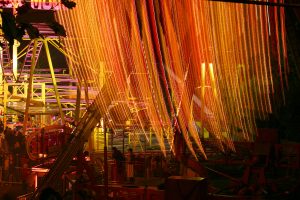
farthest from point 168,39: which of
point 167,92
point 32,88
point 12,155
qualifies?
point 32,88

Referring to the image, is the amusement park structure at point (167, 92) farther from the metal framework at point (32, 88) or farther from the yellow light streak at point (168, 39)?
the metal framework at point (32, 88)

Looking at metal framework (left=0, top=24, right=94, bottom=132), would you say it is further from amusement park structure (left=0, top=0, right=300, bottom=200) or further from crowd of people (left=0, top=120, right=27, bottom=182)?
crowd of people (left=0, top=120, right=27, bottom=182)

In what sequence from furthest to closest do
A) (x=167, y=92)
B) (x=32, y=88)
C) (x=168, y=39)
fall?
(x=32, y=88) < (x=168, y=39) < (x=167, y=92)

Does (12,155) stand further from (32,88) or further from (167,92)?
(32,88)

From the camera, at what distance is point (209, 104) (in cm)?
1752

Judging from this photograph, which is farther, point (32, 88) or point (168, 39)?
point (32, 88)

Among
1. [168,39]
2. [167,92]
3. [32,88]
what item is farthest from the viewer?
[32,88]

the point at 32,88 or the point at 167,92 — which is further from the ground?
the point at 32,88

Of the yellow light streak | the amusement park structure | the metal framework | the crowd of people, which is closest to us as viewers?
the amusement park structure

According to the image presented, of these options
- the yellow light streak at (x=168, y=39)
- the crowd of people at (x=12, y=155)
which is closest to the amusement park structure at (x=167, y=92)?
the yellow light streak at (x=168, y=39)

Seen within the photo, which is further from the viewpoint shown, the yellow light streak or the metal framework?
the metal framework

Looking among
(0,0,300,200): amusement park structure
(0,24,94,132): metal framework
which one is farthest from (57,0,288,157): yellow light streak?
(0,24,94,132): metal framework

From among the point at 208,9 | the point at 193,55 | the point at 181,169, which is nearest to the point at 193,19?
the point at 208,9

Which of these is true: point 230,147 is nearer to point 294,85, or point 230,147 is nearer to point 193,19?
point 294,85
